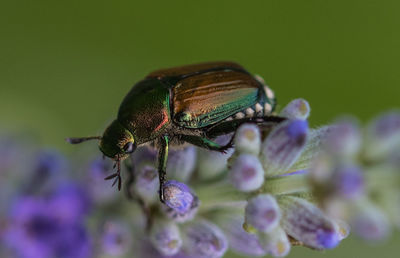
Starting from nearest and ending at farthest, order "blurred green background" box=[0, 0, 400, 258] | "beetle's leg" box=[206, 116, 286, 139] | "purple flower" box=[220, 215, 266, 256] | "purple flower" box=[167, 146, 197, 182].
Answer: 1. "beetle's leg" box=[206, 116, 286, 139]
2. "purple flower" box=[220, 215, 266, 256]
3. "purple flower" box=[167, 146, 197, 182]
4. "blurred green background" box=[0, 0, 400, 258]

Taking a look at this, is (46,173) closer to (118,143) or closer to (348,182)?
(118,143)

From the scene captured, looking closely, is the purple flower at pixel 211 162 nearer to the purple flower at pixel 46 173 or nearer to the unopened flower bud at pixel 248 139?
the unopened flower bud at pixel 248 139

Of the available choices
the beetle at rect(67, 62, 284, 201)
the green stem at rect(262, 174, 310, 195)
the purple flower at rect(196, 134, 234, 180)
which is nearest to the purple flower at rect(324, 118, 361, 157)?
the green stem at rect(262, 174, 310, 195)

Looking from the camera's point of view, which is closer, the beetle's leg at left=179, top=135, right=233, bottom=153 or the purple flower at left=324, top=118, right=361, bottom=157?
the purple flower at left=324, top=118, right=361, bottom=157

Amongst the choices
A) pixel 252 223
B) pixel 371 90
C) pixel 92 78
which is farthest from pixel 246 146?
pixel 92 78

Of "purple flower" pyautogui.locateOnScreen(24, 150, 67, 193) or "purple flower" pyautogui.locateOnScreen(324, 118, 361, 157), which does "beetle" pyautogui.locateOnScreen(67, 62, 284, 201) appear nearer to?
"purple flower" pyautogui.locateOnScreen(24, 150, 67, 193)

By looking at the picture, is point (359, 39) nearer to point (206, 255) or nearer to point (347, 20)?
point (347, 20)
